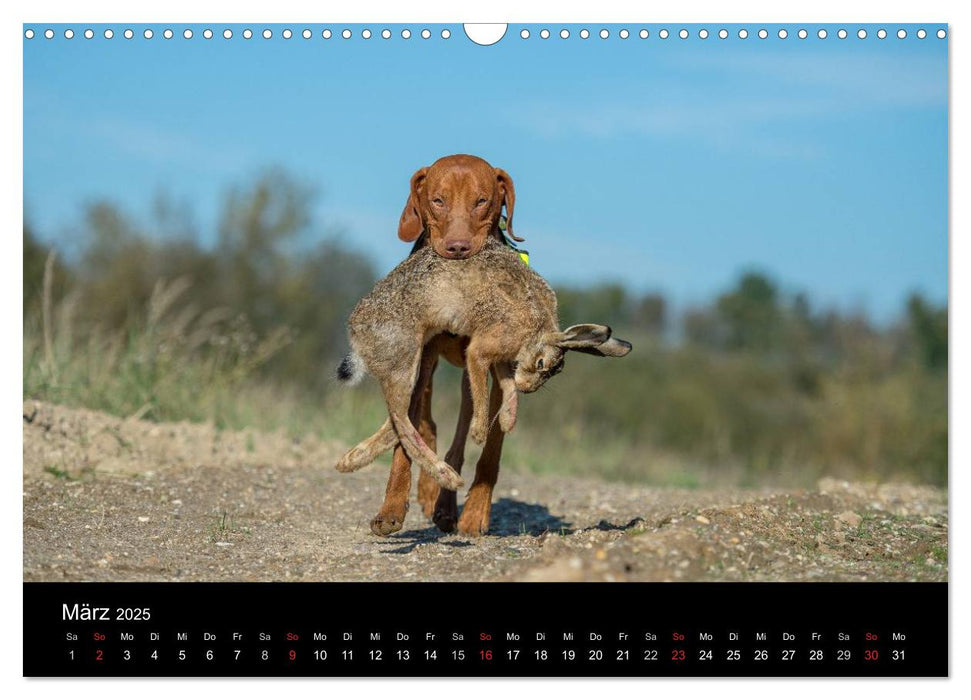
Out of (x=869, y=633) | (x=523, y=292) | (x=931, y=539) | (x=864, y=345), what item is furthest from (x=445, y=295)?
(x=864, y=345)

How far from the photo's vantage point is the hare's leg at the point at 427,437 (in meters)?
9.02

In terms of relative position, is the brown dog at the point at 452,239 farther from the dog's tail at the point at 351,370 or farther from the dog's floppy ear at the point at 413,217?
the dog's tail at the point at 351,370

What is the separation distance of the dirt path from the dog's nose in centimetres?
197

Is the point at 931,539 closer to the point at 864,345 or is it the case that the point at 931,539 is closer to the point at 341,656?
the point at 341,656

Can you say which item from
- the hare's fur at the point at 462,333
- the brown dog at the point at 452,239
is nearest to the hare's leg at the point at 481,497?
the brown dog at the point at 452,239

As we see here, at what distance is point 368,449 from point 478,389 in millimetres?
876

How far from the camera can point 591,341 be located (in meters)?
7.26

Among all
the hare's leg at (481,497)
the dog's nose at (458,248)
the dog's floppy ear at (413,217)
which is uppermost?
the dog's floppy ear at (413,217)

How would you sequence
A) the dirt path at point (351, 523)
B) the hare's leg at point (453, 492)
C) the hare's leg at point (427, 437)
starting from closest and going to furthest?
the dirt path at point (351, 523), the hare's leg at point (427, 437), the hare's leg at point (453, 492)

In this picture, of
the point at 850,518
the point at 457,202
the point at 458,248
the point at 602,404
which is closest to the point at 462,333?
the point at 458,248

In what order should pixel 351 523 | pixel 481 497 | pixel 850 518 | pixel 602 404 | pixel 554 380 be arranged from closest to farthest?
pixel 850 518
pixel 481 497
pixel 351 523
pixel 554 380
pixel 602 404

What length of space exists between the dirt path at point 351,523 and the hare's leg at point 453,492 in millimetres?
234

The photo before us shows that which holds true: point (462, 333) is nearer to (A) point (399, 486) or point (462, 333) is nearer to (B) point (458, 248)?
(B) point (458, 248)

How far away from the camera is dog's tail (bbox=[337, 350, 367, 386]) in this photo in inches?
310
